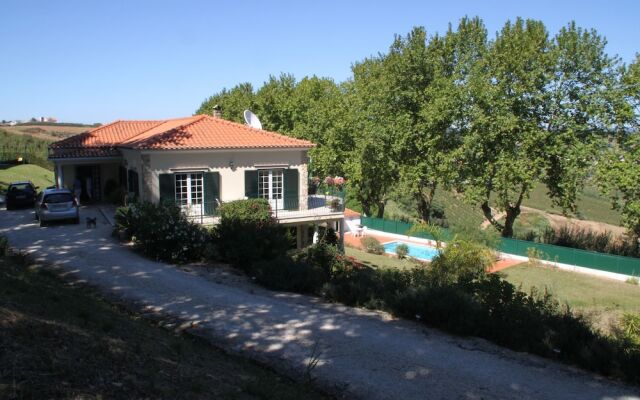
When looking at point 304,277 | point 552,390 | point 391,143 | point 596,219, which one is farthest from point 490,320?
point 596,219

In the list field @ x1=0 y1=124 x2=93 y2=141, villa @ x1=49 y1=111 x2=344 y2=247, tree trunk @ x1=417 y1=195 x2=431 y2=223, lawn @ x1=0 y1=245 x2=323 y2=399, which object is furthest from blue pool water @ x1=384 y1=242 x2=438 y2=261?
field @ x1=0 y1=124 x2=93 y2=141

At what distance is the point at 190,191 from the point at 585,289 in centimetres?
1869

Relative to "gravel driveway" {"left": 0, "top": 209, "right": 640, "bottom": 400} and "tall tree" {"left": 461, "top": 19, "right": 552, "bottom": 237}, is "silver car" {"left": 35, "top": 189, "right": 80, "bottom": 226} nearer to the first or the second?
"gravel driveway" {"left": 0, "top": 209, "right": 640, "bottom": 400}

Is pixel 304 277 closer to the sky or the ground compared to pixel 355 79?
closer to the ground

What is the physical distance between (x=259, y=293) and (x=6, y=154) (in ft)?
164

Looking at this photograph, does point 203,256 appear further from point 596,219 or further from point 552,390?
point 596,219

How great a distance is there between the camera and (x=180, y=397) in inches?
207

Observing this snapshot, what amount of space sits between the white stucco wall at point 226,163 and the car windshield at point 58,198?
2.92 metres

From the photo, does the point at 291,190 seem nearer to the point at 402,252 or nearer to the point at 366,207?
the point at 402,252

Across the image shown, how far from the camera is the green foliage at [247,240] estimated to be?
51.7ft

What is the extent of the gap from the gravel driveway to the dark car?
13974 mm

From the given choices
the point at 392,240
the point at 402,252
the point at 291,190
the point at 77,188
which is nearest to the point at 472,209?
the point at 392,240

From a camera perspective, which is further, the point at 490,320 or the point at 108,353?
the point at 490,320

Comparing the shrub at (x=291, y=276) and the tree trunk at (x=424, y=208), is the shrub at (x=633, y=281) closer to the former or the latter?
the tree trunk at (x=424, y=208)
